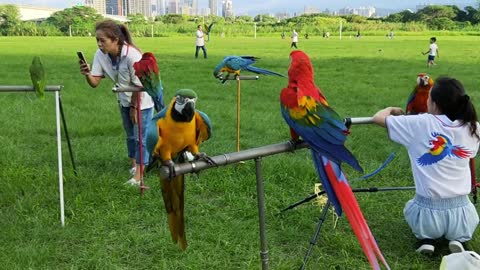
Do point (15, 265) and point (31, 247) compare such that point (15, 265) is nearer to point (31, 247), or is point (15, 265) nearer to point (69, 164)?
point (31, 247)

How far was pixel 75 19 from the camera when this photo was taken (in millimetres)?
48438

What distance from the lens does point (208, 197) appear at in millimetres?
3650

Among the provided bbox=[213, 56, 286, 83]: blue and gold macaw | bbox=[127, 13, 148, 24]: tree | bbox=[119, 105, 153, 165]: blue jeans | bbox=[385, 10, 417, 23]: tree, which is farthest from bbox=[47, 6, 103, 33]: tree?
bbox=[213, 56, 286, 83]: blue and gold macaw

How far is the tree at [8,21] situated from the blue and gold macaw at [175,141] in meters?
45.0

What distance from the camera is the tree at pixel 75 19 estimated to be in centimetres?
4558

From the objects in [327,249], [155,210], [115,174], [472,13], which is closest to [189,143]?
[327,249]

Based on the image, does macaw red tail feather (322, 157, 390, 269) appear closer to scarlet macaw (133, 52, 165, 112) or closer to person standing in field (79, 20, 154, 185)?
scarlet macaw (133, 52, 165, 112)

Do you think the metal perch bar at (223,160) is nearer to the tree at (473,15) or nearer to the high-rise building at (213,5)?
the tree at (473,15)

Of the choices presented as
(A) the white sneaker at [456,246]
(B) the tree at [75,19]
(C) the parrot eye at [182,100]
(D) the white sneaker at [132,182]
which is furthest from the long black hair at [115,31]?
(B) the tree at [75,19]

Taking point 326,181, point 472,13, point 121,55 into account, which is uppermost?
point 472,13

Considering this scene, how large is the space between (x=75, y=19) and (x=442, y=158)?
50501 mm

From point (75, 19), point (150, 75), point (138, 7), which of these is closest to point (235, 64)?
point (150, 75)

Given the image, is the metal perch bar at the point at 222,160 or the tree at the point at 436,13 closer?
the metal perch bar at the point at 222,160

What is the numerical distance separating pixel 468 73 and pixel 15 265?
1019 centimetres
